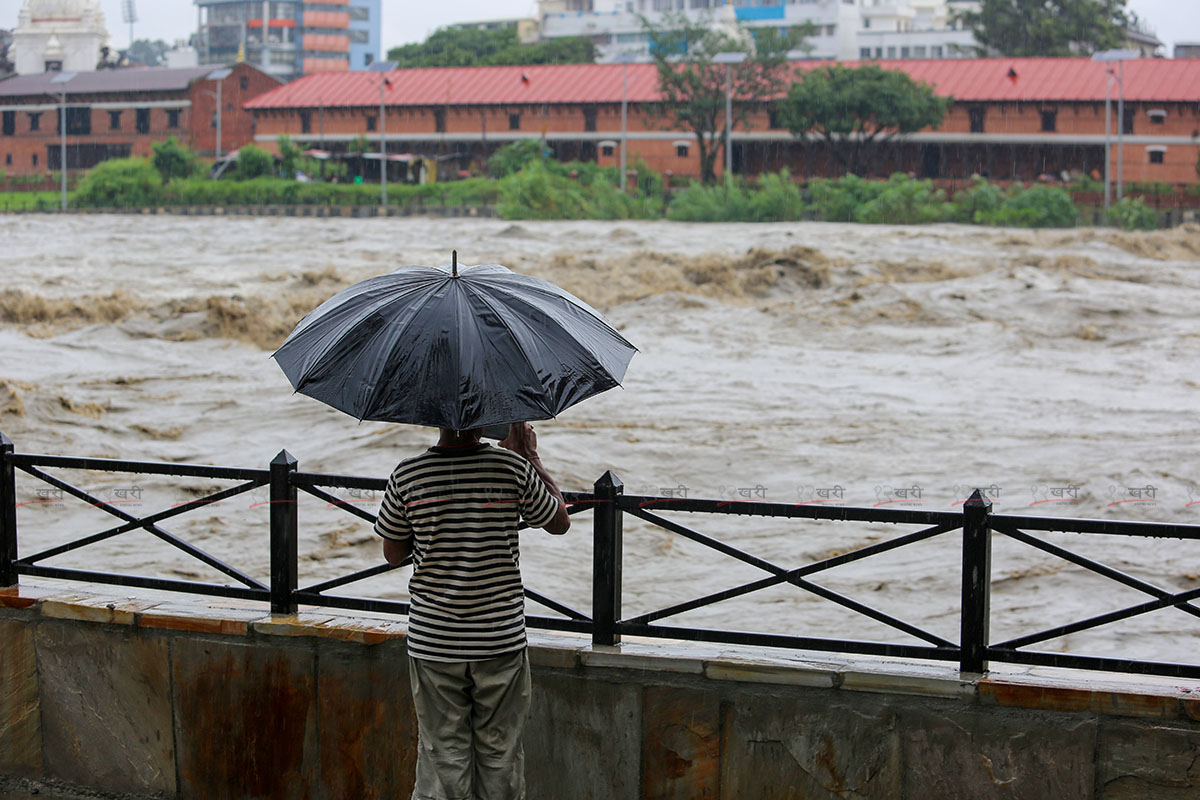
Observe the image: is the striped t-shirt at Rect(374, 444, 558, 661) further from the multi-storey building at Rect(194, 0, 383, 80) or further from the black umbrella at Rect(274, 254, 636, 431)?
the multi-storey building at Rect(194, 0, 383, 80)

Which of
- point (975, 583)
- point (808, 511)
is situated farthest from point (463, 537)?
point (975, 583)

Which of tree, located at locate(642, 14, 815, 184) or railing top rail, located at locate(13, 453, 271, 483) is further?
tree, located at locate(642, 14, 815, 184)

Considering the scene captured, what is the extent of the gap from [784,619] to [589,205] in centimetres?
3536

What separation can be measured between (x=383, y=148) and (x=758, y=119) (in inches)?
532

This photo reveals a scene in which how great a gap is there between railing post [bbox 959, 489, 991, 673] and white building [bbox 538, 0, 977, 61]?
76.5 m

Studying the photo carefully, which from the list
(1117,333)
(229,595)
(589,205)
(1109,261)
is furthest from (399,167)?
(229,595)

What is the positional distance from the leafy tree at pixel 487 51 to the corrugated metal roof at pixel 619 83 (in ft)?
33.0

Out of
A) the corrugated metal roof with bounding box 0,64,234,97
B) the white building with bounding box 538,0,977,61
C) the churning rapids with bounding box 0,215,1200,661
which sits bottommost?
the churning rapids with bounding box 0,215,1200,661

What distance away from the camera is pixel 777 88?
47.4m

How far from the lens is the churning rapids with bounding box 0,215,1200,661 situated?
9.01 meters

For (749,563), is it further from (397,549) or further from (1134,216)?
(1134,216)

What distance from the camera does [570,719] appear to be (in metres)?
4.15

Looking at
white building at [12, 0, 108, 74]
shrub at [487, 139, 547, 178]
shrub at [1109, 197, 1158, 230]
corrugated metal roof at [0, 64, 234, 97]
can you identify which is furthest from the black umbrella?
white building at [12, 0, 108, 74]

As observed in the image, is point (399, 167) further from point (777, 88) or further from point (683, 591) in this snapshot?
point (683, 591)
